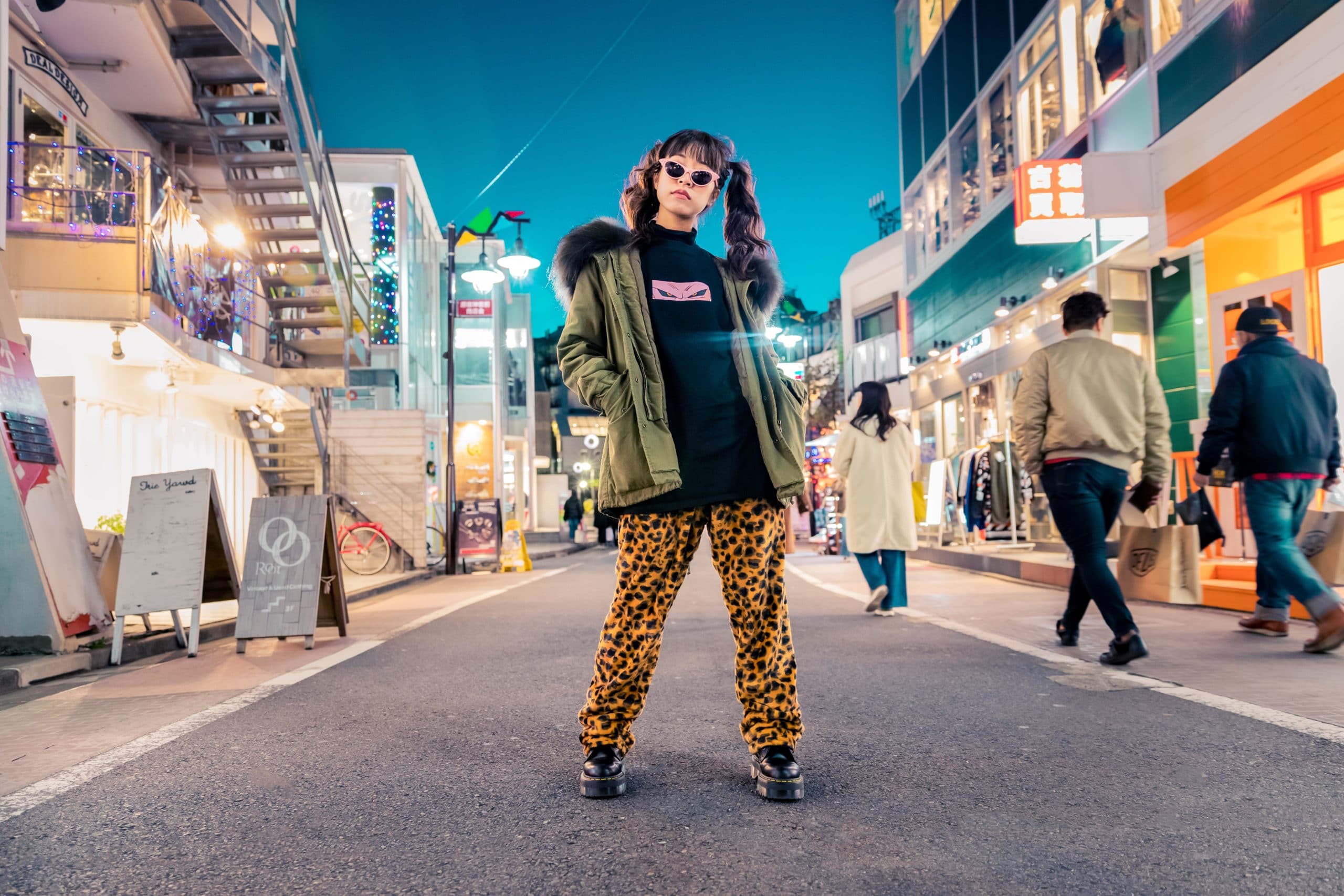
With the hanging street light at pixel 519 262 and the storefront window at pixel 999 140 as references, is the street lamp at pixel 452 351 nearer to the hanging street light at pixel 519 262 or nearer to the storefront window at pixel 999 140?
the hanging street light at pixel 519 262

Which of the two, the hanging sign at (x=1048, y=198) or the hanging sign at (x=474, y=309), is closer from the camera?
the hanging sign at (x=1048, y=198)

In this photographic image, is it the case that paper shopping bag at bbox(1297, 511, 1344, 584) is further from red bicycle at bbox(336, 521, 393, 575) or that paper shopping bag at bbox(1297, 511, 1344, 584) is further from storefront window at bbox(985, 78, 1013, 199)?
storefront window at bbox(985, 78, 1013, 199)

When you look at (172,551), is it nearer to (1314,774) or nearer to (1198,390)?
(1314,774)

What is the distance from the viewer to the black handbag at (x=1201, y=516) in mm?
6301

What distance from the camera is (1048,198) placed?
1433 cm

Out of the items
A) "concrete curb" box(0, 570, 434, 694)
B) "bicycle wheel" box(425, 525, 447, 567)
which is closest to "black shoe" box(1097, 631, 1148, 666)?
"concrete curb" box(0, 570, 434, 694)

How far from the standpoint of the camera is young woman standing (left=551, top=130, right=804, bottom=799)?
296cm

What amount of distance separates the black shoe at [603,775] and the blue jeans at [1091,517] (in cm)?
319

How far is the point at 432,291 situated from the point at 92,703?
101 ft

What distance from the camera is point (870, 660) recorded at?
5.55 metres

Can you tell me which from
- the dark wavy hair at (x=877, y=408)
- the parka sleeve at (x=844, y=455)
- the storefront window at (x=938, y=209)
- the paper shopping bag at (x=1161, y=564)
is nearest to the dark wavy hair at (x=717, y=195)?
the paper shopping bag at (x=1161, y=564)

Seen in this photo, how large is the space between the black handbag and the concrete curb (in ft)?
21.5

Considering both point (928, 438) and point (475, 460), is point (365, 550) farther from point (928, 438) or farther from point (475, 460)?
point (475, 460)

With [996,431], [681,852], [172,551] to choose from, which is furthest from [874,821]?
[996,431]
